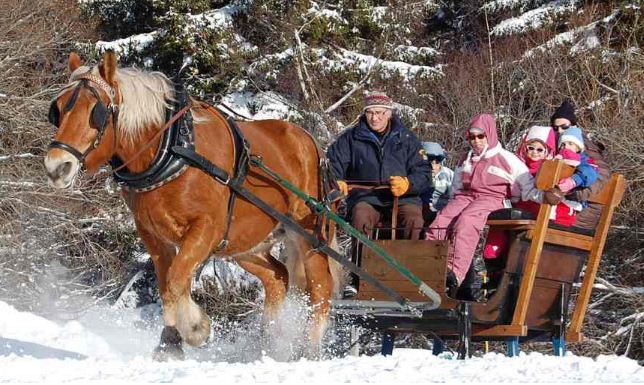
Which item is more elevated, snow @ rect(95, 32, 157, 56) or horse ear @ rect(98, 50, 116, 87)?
snow @ rect(95, 32, 157, 56)

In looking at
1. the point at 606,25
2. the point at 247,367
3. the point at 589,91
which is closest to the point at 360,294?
the point at 247,367

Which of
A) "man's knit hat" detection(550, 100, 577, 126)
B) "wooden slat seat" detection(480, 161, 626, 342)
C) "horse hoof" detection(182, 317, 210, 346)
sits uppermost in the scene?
"man's knit hat" detection(550, 100, 577, 126)

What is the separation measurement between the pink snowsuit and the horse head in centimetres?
214

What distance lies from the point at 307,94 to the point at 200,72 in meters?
2.76

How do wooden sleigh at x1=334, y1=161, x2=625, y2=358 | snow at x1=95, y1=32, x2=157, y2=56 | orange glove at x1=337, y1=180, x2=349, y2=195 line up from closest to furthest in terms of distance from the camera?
1. wooden sleigh at x1=334, y1=161, x2=625, y2=358
2. orange glove at x1=337, y1=180, x2=349, y2=195
3. snow at x1=95, y1=32, x2=157, y2=56

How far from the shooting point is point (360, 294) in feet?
20.6

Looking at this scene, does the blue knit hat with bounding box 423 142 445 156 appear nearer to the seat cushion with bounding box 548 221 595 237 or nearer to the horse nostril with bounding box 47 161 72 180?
the seat cushion with bounding box 548 221 595 237

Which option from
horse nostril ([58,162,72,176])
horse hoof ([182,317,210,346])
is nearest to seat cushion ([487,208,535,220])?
horse hoof ([182,317,210,346])

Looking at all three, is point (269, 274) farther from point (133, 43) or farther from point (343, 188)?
point (133, 43)

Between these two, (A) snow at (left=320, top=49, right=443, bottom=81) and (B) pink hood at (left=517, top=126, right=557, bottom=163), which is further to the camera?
(A) snow at (left=320, top=49, right=443, bottom=81)

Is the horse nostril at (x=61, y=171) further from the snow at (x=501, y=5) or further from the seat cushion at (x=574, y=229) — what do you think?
the snow at (x=501, y=5)

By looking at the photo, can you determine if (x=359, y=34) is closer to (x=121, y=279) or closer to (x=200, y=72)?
(x=200, y=72)

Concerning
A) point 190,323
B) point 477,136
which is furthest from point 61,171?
point 477,136

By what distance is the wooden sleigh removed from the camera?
592 centimetres
